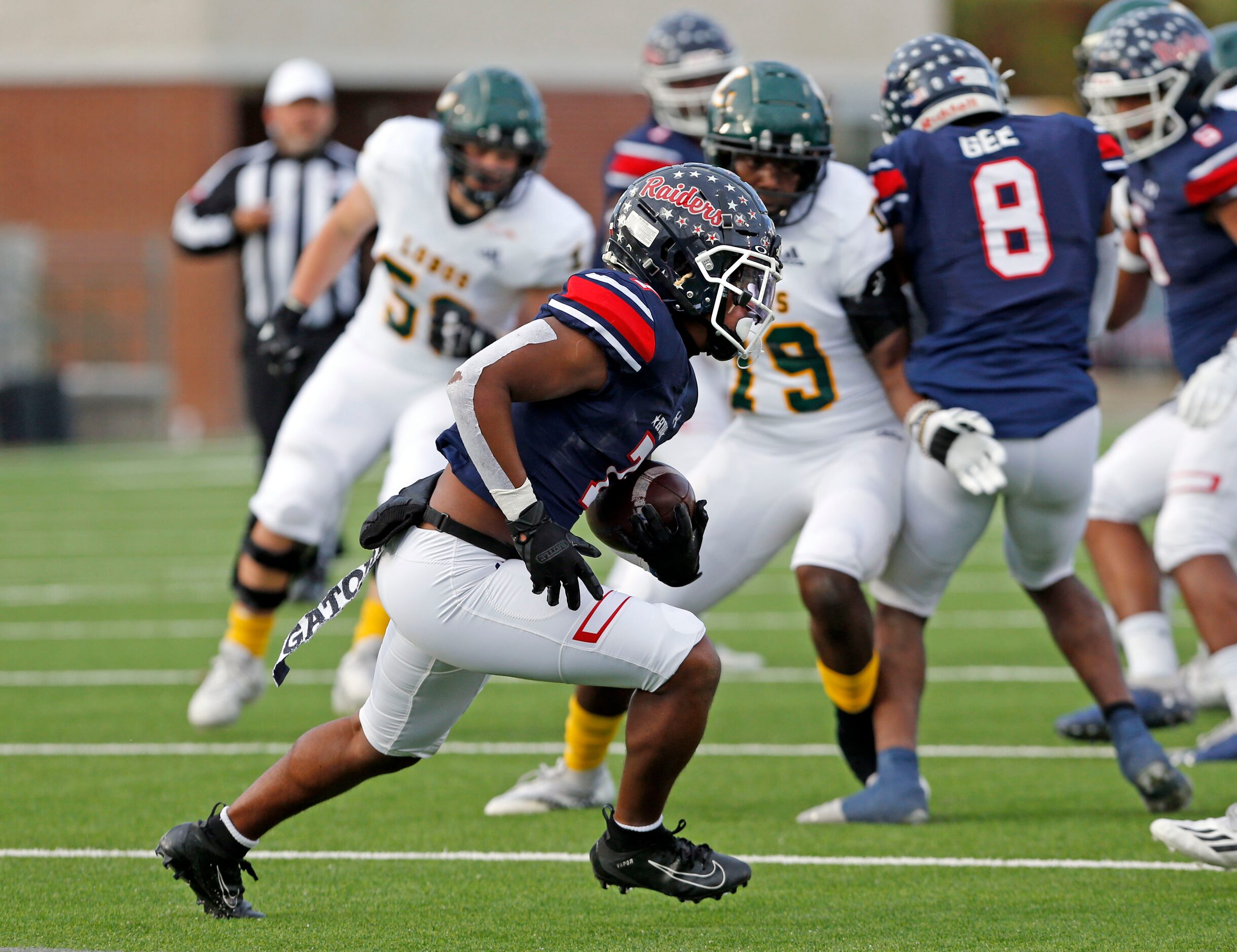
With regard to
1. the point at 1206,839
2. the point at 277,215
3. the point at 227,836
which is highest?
the point at 1206,839

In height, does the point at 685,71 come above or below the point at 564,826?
above

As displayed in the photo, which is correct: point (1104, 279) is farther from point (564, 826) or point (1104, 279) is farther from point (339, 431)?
point (339, 431)

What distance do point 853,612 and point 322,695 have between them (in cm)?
263

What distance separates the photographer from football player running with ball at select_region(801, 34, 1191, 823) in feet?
14.7

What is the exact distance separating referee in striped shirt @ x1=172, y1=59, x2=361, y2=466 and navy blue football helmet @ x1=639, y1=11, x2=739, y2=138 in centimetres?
194

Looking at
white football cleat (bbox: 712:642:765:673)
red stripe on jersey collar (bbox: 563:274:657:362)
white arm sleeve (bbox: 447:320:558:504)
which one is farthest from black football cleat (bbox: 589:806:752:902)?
white football cleat (bbox: 712:642:765:673)

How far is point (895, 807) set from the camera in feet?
14.7

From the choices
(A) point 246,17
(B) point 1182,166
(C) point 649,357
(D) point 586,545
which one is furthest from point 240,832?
(A) point 246,17

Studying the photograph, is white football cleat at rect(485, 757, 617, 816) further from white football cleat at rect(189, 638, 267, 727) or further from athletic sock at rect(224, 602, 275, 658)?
athletic sock at rect(224, 602, 275, 658)

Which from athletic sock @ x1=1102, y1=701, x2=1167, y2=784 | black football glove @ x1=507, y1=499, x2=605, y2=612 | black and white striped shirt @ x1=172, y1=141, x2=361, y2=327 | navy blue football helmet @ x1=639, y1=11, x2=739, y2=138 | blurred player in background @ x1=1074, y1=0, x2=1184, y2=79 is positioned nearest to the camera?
black football glove @ x1=507, y1=499, x2=605, y2=612

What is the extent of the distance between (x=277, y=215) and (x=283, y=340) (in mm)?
2412

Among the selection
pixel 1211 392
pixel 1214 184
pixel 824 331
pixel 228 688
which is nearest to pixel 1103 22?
pixel 1214 184

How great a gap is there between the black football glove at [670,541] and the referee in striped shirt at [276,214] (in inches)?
177

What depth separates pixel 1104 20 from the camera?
5.44 meters
